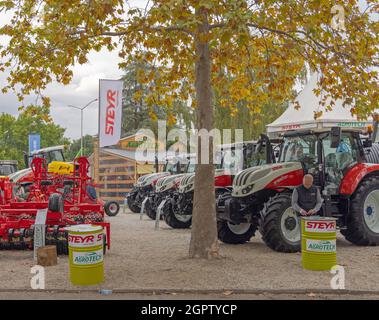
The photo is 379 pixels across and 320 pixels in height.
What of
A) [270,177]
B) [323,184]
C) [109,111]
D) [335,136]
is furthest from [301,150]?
[109,111]

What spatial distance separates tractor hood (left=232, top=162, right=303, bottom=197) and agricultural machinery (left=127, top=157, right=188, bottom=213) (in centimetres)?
967

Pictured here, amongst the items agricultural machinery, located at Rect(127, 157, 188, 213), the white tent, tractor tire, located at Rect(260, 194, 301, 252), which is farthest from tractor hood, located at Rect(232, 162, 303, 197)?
agricultural machinery, located at Rect(127, 157, 188, 213)

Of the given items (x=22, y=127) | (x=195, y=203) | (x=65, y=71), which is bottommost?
(x=195, y=203)

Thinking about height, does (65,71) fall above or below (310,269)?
above

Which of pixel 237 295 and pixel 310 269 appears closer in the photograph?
pixel 237 295

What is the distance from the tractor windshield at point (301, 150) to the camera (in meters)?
11.1

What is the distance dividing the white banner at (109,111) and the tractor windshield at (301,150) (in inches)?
449

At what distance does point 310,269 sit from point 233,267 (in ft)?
4.00

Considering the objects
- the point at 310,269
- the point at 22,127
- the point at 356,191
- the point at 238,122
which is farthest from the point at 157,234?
the point at 22,127

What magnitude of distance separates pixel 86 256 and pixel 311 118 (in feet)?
41.0

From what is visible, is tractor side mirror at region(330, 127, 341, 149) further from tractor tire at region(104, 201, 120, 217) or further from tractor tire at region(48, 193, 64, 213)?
tractor tire at region(104, 201, 120, 217)

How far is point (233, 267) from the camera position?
29.0 ft

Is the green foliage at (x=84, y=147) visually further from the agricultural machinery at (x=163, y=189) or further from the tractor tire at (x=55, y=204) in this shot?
the tractor tire at (x=55, y=204)
